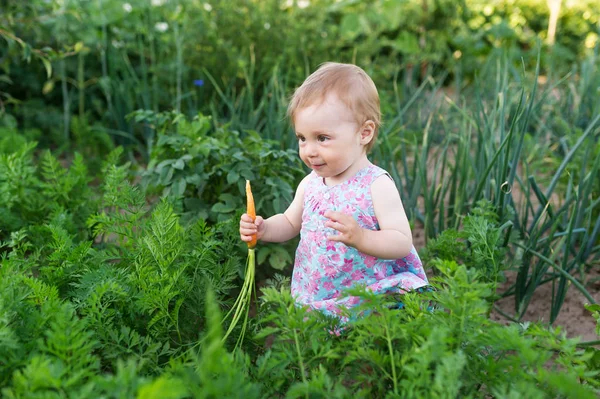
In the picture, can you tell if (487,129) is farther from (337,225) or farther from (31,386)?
(31,386)

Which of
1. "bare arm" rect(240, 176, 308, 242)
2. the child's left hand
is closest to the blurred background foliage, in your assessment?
"bare arm" rect(240, 176, 308, 242)

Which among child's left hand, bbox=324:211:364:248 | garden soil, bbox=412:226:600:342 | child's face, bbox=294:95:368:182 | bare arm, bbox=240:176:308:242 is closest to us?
child's left hand, bbox=324:211:364:248

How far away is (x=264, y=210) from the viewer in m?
2.50

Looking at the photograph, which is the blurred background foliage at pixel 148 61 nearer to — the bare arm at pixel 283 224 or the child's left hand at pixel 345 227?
the bare arm at pixel 283 224

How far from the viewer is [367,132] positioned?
6.39 feet

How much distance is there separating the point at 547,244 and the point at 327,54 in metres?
2.41

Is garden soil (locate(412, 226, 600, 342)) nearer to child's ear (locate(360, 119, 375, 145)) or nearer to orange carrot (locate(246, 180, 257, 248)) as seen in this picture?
child's ear (locate(360, 119, 375, 145))

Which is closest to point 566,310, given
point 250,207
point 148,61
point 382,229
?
point 382,229

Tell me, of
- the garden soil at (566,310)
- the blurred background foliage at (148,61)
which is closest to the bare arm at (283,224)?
the garden soil at (566,310)

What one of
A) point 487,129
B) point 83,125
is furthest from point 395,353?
point 83,125

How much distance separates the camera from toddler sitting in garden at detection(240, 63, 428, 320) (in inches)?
73.7

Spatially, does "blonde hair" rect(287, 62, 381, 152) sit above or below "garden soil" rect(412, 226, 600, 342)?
above

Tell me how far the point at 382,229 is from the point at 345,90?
1.43 ft

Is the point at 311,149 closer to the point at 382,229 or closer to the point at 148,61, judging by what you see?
the point at 382,229
